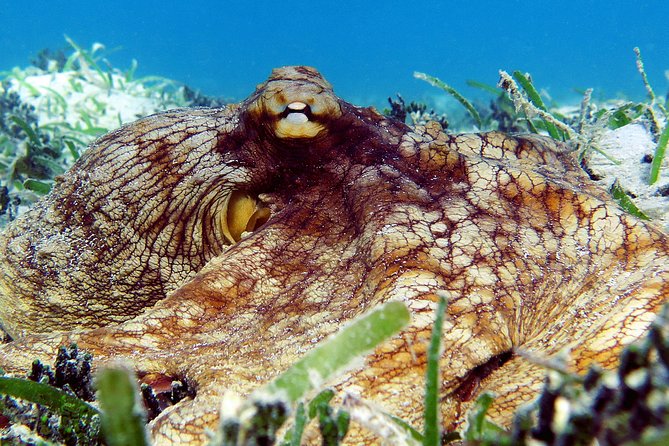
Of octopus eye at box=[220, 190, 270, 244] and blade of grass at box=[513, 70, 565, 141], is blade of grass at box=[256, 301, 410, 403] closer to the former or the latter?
octopus eye at box=[220, 190, 270, 244]

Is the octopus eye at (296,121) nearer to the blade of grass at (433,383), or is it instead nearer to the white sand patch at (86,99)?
the blade of grass at (433,383)

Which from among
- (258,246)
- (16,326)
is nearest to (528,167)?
(258,246)

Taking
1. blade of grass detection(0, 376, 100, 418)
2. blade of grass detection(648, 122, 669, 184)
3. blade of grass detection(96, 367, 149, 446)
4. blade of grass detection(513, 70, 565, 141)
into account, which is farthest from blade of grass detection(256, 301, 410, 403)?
blade of grass detection(513, 70, 565, 141)

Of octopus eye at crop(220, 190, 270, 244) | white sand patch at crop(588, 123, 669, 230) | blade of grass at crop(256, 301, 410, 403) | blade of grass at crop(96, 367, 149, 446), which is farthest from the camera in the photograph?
white sand patch at crop(588, 123, 669, 230)

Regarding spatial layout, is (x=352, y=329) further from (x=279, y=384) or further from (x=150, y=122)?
(x=150, y=122)

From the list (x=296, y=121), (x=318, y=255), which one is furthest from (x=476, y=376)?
(x=296, y=121)

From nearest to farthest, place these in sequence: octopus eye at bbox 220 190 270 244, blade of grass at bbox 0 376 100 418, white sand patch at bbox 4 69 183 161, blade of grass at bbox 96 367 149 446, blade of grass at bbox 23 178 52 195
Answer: blade of grass at bbox 96 367 149 446, blade of grass at bbox 0 376 100 418, octopus eye at bbox 220 190 270 244, blade of grass at bbox 23 178 52 195, white sand patch at bbox 4 69 183 161

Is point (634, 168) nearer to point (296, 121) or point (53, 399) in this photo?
point (296, 121)

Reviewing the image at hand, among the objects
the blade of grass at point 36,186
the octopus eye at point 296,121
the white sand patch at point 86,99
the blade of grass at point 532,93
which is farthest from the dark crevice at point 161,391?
the white sand patch at point 86,99
